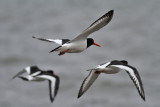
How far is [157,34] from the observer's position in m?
25.6

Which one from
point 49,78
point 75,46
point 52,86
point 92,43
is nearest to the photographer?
point 75,46

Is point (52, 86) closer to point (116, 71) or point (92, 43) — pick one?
point (92, 43)

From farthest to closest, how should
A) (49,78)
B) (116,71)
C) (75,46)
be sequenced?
(49,78) < (116,71) < (75,46)

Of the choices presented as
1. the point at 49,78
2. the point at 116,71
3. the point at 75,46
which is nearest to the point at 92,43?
the point at 75,46

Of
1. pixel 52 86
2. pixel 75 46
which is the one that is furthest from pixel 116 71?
pixel 52 86

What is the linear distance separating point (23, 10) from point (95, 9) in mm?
6379

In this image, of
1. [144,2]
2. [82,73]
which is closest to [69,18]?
[144,2]

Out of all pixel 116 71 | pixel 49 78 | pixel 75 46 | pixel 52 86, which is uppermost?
pixel 75 46

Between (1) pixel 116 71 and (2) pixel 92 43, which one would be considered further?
(2) pixel 92 43

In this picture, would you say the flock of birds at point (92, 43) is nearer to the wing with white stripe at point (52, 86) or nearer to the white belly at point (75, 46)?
the white belly at point (75, 46)

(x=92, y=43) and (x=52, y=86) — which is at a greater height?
(x=92, y=43)

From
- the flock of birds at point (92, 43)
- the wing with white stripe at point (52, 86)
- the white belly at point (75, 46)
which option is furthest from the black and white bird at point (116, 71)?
the wing with white stripe at point (52, 86)

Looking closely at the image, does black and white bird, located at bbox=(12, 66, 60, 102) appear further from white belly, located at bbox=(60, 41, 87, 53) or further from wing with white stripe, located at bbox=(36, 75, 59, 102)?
white belly, located at bbox=(60, 41, 87, 53)

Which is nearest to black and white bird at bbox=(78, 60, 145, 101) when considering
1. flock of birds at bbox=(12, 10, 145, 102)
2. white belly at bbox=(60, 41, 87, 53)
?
flock of birds at bbox=(12, 10, 145, 102)
